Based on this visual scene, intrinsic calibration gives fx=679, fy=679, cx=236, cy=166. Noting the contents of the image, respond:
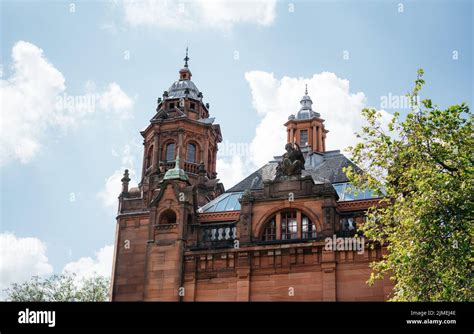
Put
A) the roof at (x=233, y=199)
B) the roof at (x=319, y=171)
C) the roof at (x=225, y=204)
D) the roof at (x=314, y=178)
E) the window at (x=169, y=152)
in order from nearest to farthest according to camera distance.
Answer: the roof at (x=233, y=199) → the roof at (x=314, y=178) → the roof at (x=225, y=204) → the roof at (x=319, y=171) → the window at (x=169, y=152)

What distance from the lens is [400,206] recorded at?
1071 inches

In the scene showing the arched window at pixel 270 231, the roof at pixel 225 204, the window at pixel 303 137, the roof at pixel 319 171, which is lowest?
the arched window at pixel 270 231

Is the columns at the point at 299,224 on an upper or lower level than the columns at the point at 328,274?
→ upper

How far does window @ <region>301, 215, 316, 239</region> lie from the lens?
37.1 metres

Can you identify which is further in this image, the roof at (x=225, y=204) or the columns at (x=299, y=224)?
the roof at (x=225, y=204)

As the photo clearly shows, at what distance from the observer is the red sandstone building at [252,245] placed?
3547 cm

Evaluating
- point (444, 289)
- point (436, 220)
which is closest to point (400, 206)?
point (436, 220)

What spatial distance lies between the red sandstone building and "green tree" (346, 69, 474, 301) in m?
7.27

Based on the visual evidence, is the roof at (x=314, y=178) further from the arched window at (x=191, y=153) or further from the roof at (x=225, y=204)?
the arched window at (x=191, y=153)

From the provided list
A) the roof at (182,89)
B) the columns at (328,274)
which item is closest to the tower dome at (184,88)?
the roof at (182,89)

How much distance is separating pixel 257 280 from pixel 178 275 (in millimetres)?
4378

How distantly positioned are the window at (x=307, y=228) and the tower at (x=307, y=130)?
43.0 ft

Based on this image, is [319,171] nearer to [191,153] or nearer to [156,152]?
[191,153]

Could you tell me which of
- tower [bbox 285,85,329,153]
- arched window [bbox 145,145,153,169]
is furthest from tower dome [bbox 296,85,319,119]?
arched window [bbox 145,145,153,169]
